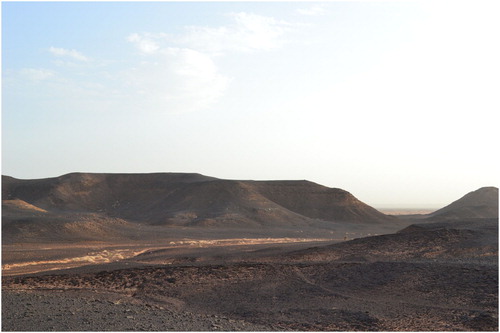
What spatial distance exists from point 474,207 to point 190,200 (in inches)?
1859

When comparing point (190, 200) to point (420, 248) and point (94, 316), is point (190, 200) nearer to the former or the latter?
point (420, 248)

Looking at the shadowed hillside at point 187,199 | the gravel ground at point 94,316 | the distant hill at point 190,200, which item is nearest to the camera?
the gravel ground at point 94,316

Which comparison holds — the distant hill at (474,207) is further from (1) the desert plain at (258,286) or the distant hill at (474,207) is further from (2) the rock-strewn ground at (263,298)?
(2) the rock-strewn ground at (263,298)

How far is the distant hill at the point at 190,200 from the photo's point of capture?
70062mm

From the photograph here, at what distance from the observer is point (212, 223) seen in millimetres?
63156

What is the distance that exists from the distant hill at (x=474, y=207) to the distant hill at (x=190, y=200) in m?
10.1

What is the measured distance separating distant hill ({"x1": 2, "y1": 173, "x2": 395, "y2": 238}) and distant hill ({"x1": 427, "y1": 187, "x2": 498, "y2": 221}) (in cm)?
1006

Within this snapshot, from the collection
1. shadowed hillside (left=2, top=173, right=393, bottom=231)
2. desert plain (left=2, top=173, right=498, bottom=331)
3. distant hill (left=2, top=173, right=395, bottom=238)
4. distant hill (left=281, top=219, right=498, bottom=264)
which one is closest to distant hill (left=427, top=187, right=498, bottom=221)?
distant hill (left=2, top=173, right=395, bottom=238)

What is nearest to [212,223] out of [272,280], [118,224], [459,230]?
[118,224]

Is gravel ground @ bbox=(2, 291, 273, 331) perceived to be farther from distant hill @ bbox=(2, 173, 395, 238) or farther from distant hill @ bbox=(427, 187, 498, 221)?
distant hill @ bbox=(427, 187, 498, 221)

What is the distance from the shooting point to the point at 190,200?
8119 centimetres

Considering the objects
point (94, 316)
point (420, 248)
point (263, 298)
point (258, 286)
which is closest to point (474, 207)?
point (420, 248)

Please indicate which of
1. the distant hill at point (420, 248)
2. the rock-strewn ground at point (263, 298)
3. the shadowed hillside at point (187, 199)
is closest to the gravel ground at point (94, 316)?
the rock-strewn ground at point (263, 298)

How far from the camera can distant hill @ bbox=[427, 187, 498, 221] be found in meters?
84.3
